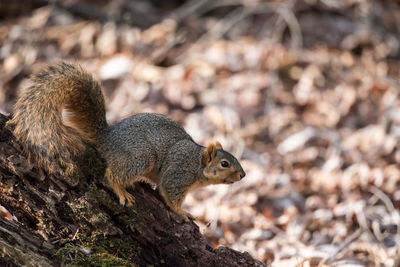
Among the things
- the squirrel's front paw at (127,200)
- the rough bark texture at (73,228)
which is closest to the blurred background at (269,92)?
the rough bark texture at (73,228)

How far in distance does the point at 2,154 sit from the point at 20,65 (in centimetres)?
395

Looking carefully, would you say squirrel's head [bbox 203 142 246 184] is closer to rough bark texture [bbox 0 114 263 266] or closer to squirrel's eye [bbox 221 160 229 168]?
squirrel's eye [bbox 221 160 229 168]

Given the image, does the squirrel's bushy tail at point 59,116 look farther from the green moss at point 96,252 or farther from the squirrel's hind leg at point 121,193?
the green moss at point 96,252

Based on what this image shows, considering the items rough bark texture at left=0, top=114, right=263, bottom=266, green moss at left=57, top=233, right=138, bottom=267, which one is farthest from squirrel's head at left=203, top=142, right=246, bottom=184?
green moss at left=57, top=233, right=138, bottom=267

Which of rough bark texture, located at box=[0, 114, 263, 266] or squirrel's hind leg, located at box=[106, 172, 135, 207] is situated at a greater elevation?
squirrel's hind leg, located at box=[106, 172, 135, 207]

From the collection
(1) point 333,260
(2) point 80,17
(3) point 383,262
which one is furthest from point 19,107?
(2) point 80,17

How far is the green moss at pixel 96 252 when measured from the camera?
227 cm

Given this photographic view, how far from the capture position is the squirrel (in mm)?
2350

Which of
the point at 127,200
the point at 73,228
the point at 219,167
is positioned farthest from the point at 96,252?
the point at 219,167

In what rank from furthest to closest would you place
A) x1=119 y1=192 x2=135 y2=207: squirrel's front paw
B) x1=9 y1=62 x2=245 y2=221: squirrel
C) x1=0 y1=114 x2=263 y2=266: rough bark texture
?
1. x1=119 y1=192 x2=135 y2=207: squirrel's front paw
2. x1=9 y1=62 x2=245 y2=221: squirrel
3. x1=0 y1=114 x2=263 y2=266: rough bark texture

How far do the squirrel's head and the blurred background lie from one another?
2.30ft

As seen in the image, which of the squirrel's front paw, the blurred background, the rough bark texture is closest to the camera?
the rough bark texture

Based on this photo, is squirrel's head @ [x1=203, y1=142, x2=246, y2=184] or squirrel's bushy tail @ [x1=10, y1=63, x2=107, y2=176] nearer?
squirrel's bushy tail @ [x1=10, y1=63, x2=107, y2=176]

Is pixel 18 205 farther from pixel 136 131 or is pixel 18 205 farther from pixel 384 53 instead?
pixel 384 53
